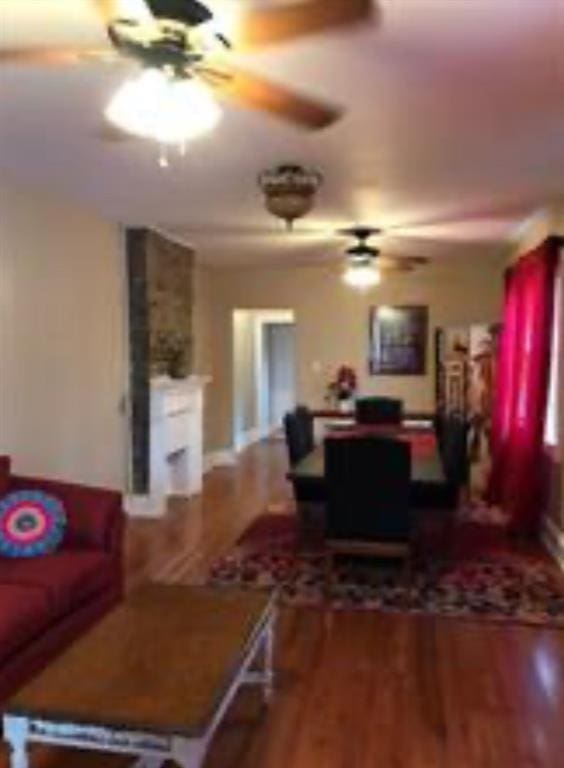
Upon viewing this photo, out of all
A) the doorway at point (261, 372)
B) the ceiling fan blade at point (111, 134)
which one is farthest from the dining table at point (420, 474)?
the doorway at point (261, 372)

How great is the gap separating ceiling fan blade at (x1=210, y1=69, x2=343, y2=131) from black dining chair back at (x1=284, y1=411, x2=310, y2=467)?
3272 mm

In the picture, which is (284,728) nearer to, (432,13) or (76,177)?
(432,13)

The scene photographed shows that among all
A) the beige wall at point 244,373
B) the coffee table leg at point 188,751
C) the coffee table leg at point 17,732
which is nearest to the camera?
the coffee table leg at point 188,751

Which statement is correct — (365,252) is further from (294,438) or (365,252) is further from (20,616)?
(20,616)

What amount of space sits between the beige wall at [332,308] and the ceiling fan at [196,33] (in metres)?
6.65

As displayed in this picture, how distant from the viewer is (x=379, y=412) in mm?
7422

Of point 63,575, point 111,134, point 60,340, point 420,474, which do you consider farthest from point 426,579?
point 111,134

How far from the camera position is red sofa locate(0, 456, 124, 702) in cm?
295

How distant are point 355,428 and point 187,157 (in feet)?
11.0

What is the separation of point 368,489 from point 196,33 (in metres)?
3.11

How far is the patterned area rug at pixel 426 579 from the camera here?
4352mm

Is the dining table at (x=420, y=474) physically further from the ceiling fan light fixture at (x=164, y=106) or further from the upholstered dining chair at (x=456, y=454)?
the ceiling fan light fixture at (x=164, y=106)

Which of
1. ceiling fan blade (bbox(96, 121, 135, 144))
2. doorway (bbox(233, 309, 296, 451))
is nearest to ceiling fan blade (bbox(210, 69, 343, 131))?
ceiling fan blade (bbox(96, 121, 135, 144))

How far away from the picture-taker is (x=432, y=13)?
7.52 ft
